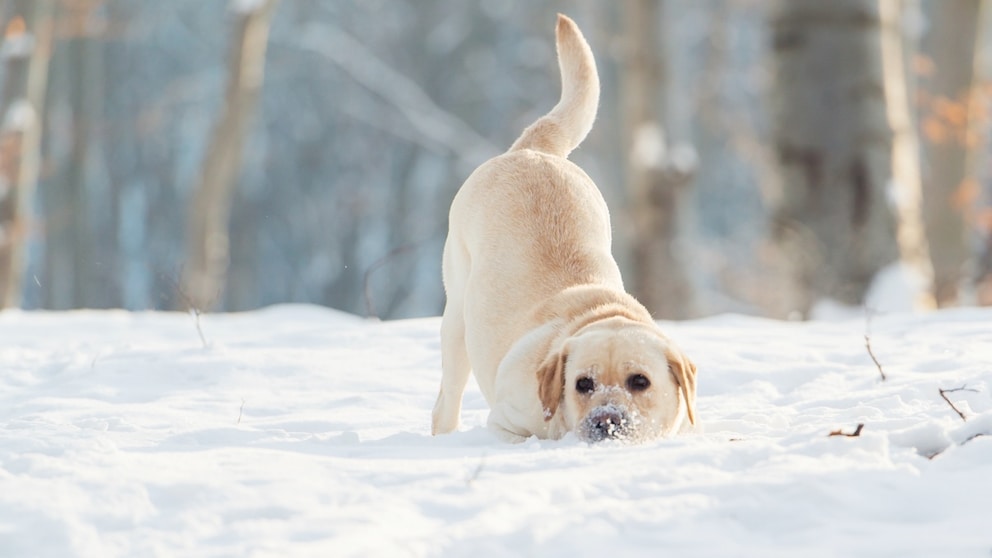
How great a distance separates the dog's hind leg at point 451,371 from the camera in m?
4.86

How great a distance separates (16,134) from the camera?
12836 mm

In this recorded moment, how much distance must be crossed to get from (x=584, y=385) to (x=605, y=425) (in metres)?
0.26

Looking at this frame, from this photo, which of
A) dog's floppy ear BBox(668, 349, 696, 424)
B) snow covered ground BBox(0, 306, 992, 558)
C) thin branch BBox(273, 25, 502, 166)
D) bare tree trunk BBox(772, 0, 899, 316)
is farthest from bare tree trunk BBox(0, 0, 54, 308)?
thin branch BBox(273, 25, 502, 166)

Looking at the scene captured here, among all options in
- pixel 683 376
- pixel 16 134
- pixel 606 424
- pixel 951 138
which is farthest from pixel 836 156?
pixel 16 134

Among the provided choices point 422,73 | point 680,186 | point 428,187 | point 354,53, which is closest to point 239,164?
point 680,186

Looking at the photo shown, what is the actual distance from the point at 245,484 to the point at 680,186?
1036cm

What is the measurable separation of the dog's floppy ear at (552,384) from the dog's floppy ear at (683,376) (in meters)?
0.37

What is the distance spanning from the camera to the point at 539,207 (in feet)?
16.6

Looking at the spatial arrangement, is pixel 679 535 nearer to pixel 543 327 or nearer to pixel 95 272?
pixel 543 327

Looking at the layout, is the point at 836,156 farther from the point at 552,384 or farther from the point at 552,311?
the point at 552,384

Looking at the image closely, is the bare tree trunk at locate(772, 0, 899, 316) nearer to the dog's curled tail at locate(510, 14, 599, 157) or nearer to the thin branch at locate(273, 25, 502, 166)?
the dog's curled tail at locate(510, 14, 599, 157)

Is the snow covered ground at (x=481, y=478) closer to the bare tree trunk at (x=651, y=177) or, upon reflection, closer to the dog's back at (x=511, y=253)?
the dog's back at (x=511, y=253)

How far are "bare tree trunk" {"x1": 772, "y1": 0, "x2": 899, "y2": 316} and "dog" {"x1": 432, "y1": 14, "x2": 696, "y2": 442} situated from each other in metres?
3.78

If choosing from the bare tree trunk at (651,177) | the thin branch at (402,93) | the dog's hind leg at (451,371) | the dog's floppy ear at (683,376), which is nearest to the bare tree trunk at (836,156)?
→ the bare tree trunk at (651,177)
